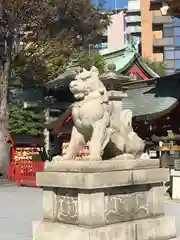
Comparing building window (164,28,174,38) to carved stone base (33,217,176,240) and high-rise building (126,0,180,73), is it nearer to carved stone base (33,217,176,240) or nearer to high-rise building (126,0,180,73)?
high-rise building (126,0,180,73)

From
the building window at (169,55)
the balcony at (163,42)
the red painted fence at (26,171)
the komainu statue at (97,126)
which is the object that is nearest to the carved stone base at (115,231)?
the komainu statue at (97,126)

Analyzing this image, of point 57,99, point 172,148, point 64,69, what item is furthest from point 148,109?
point 57,99

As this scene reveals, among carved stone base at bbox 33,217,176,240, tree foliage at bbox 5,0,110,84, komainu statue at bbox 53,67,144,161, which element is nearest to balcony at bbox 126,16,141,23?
tree foliage at bbox 5,0,110,84

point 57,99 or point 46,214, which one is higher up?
point 57,99

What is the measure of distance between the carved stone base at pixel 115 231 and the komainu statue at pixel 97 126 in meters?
0.88

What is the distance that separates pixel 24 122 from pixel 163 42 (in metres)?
29.2

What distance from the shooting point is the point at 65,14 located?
22.0 meters

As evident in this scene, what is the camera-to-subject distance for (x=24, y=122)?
2509cm

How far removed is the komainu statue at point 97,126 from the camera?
6332 mm

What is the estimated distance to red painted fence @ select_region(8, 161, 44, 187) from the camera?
60.9 ft

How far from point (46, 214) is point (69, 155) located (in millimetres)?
832

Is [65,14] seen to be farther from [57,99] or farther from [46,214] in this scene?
[46,214]

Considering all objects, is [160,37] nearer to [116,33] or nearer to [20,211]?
[116,33]

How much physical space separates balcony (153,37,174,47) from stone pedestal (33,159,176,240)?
45.1 metres
